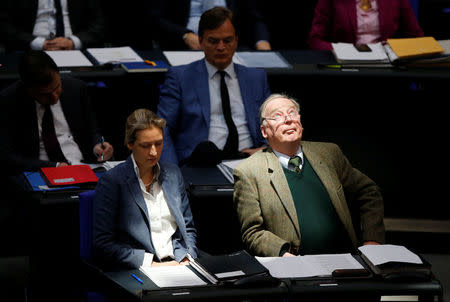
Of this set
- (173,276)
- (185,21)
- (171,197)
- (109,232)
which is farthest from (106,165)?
(185,21)

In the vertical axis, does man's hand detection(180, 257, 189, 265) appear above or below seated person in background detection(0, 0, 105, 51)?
below

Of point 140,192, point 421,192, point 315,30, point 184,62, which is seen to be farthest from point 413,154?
point 140,192

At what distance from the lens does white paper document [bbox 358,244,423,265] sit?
2889mm

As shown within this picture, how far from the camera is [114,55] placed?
4914 millimetres

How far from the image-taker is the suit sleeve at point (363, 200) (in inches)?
136

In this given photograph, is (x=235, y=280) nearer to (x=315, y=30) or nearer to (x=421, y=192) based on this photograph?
(x=421, y=192)

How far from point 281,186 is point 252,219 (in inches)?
7.8

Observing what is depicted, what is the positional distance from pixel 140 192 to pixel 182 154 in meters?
1.10

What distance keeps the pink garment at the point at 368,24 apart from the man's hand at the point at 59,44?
1.94 metres

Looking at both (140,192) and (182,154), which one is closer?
(140,192)

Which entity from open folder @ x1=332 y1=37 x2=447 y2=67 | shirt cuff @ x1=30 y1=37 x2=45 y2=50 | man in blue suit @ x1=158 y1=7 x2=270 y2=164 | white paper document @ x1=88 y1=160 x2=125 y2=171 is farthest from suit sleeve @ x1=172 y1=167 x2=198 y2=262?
shirt cuff @ x1=30 y1=37 x2=45 y2=50

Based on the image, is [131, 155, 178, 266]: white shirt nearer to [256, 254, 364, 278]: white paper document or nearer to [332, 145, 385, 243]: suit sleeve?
[256, 254, 364, 278]: white paper document

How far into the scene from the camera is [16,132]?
13.8ft

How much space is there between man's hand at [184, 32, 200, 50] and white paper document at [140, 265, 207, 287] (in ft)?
8.66
